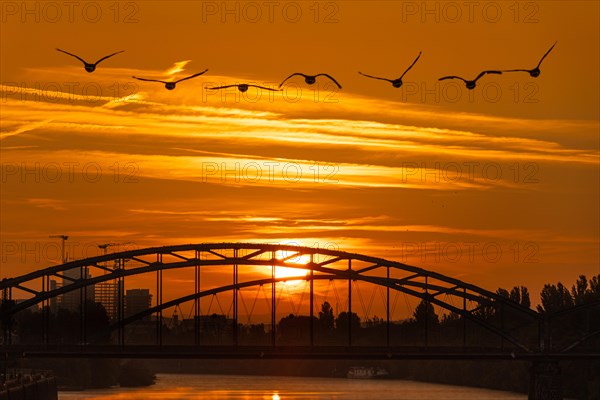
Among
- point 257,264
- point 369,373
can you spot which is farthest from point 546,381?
point 369,373

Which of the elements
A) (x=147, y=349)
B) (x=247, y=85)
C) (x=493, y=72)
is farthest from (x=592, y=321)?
(x=247, y=85)

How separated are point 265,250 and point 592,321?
49715 millimetres

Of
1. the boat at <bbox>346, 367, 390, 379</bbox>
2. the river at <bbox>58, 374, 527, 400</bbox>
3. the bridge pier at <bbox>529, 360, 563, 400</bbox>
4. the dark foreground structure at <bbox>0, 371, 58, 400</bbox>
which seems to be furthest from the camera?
the boat at <bbox>346, 367, 390, 379</bbox>

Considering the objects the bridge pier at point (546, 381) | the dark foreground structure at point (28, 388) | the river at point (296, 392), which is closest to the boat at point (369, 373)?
the river at point (296, 392)

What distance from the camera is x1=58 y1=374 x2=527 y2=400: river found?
132875mm

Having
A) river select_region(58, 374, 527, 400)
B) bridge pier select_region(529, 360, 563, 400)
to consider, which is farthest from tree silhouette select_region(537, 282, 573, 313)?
bridge pier select_region(529, 360, 563, 400)

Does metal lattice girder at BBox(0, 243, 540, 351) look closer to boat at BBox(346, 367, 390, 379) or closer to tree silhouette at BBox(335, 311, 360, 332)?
tree silhouette at BBox(335, 311, 360, 332)

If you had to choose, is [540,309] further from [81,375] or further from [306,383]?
[81,375]

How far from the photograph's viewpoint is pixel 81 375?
168000mm

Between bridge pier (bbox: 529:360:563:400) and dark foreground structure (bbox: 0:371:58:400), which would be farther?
bridge pier (bbox: 529:360:563:400)

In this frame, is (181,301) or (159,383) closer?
(181,301)

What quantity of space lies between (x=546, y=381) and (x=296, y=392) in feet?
142

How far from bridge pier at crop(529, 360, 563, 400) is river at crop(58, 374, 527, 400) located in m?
26.0

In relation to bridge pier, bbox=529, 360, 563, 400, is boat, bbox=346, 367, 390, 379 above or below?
below
